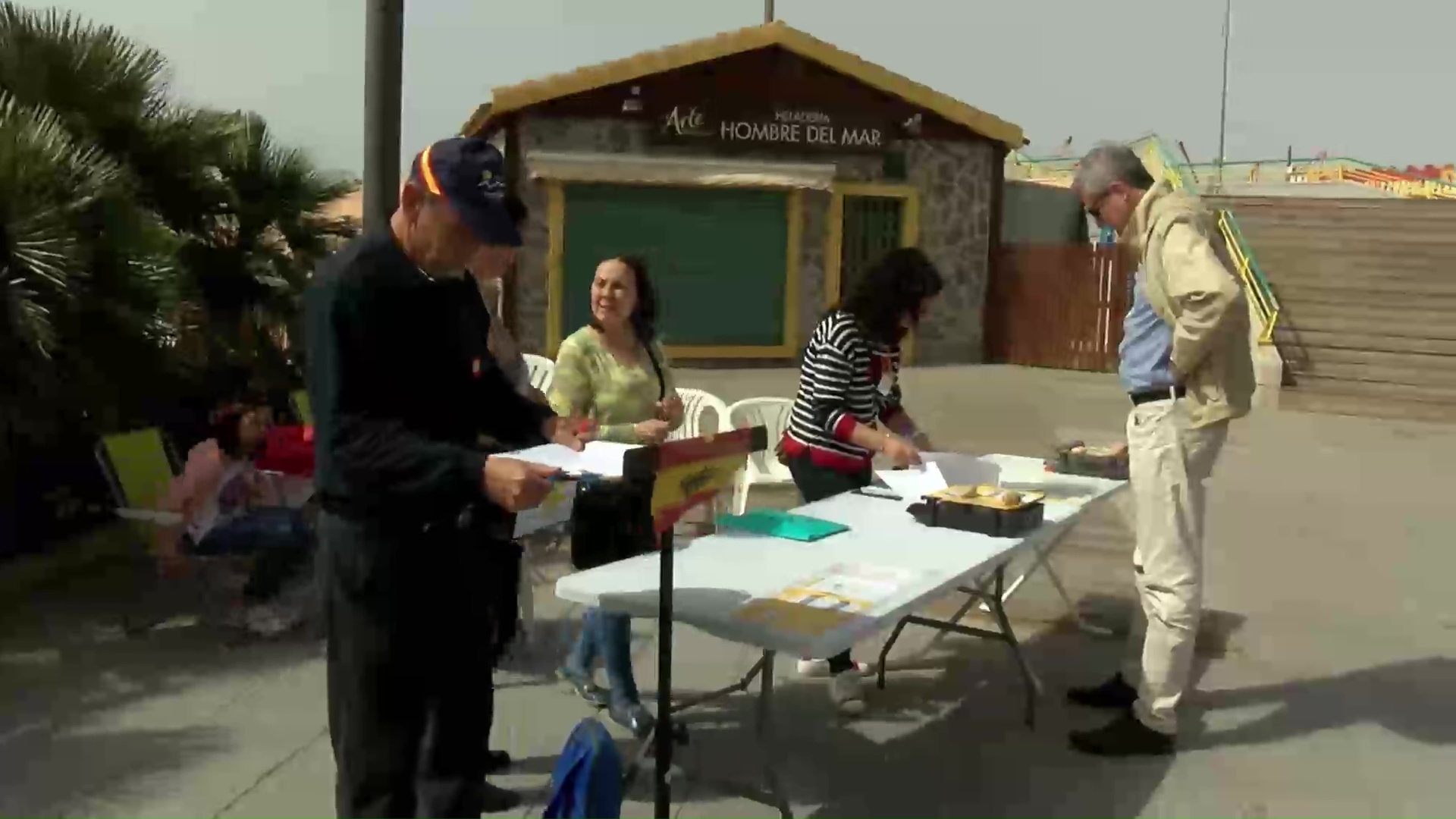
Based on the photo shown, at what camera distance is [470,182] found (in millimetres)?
2240

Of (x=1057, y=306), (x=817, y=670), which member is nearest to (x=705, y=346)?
(x=1057, y=306)

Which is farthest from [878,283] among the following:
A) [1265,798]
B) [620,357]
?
[1265,798]

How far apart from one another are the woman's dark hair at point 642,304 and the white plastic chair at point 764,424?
1.79m

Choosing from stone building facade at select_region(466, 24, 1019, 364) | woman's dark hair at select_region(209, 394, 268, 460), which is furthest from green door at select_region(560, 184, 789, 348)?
woman's dark hair at select_region(209, 394, 268, 460)

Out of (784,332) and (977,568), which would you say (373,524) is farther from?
(784,332)

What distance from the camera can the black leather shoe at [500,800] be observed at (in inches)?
134

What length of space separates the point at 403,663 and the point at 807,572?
1088 mm

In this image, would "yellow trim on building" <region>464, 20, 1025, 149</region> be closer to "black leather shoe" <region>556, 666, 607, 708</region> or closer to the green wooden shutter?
the green wooden shutter

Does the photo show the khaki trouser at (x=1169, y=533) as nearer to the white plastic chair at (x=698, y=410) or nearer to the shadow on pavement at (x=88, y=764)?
the white plastic chair at (x=698, y=410)

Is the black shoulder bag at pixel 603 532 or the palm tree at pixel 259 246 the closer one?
the black shoulder bag at pixel 603 532

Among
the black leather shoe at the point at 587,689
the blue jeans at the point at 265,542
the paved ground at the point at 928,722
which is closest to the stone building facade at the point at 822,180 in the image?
the blue jeans at the point at 265,542

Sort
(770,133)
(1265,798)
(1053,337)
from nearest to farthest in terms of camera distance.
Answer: (1265,798) < (770,133) < (1053,337)

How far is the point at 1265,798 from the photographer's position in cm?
369

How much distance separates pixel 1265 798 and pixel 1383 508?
5160 millimetres
